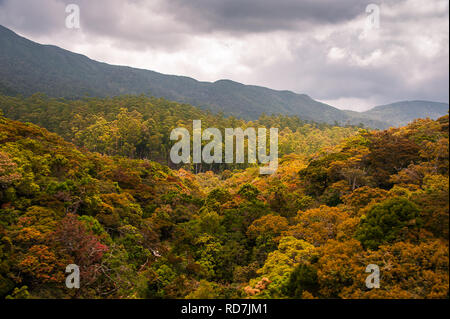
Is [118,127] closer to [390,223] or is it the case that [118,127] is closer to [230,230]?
[230,230]

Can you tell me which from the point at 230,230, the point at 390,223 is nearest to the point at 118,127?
the point at 230,230

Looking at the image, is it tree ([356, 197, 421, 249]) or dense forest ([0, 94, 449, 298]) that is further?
tree ([356, 197, 421, 249])

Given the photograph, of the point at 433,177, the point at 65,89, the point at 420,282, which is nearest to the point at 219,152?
the point at 433,177

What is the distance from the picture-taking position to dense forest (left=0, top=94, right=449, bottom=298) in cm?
1212

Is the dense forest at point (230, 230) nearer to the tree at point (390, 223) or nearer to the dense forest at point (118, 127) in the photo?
the tree at point (390, 223)

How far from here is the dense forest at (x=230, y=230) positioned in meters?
12.1

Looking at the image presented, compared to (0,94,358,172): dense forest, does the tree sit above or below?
below

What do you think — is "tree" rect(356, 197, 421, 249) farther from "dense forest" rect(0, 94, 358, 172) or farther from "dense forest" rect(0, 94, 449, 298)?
"dense forest" rect(0, 94, 358, 172)

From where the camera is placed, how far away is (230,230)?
21.1 metres

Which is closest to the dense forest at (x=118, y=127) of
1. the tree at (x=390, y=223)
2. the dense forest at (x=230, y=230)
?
the dense forest at (x=230, y=230)

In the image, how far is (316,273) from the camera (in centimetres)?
1261

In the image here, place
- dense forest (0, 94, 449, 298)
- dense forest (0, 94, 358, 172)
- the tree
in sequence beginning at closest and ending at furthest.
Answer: dense forest (0, 94, 449, 298), the tree, dense forest (0, 94, 358, 172)

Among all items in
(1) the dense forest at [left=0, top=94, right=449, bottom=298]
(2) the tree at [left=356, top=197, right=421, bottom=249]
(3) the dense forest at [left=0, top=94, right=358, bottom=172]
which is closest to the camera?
(1) the dense forest at [left=0, top=94, right=449, bottom=298]

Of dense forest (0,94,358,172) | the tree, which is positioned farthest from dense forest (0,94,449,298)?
dense forest (0,94,358,172)
